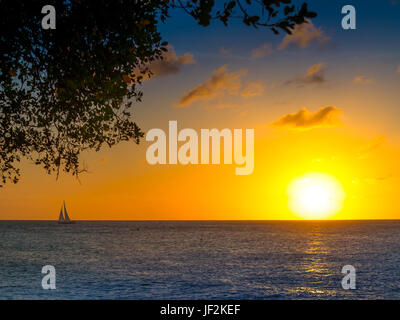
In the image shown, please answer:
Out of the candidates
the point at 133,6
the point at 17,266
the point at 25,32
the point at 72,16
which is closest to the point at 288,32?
the point at 133,6

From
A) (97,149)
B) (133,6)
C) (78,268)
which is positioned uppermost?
(133,6)

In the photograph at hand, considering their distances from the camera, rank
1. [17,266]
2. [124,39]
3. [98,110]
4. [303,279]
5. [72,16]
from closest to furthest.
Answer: [72,16] < [124,39] < [98,110] < [303,279] < [17,266]

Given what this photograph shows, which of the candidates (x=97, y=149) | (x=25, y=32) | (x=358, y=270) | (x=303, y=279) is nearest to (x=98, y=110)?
(x=97, y=149)

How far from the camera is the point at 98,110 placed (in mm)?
11125

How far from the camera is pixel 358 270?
6712cm

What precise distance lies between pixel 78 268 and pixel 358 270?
43551mm

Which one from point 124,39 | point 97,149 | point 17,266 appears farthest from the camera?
point 17,266

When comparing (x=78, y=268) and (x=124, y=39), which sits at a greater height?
(x=124, y=39)

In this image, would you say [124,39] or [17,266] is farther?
[17,266]

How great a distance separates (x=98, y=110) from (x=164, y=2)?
3.17 m

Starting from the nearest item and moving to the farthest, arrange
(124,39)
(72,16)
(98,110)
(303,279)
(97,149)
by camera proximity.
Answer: (72,16), (124,39), (98,110), (97,149), (303,279)

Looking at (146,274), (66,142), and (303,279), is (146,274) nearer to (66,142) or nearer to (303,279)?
(303,279)
